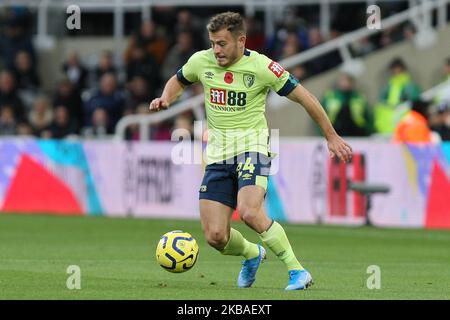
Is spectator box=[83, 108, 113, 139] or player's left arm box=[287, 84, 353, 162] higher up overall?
player's left arm box=[287, 84, 353, 162]

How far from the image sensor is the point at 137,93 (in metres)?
24.5

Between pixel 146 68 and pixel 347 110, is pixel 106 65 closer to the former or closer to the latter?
pixel 146 68

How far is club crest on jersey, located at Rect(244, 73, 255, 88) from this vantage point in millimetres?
11219

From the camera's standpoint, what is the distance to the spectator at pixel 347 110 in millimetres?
21656

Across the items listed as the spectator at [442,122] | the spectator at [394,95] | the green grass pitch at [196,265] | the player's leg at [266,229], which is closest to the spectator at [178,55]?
the spectator at [394,95]

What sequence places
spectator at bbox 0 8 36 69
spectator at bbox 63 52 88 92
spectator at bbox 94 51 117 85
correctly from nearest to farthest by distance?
spectator at bbox 94 51 117 85
spectator at bbox 63 52 88 92
spectator at bbox 0 8 36 69

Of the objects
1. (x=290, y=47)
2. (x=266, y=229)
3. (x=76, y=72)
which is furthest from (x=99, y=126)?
(x=266, y=229)

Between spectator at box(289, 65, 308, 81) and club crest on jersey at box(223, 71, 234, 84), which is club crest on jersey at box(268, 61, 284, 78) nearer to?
club crest on jersey at box(223, 71, 234, 84)

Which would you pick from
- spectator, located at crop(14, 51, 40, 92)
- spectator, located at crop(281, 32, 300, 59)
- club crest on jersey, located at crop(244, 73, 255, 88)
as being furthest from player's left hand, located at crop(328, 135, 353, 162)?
spectator, located at crop(14, 51, 40, 92)

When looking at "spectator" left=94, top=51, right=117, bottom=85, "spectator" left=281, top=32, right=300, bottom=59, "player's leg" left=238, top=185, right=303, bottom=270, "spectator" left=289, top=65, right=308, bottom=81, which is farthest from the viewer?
"spectator" left=94, top=51, right=117, bottom=85

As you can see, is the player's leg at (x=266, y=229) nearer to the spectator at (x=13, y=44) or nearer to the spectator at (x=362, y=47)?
the spectator at (x=362, y=47)

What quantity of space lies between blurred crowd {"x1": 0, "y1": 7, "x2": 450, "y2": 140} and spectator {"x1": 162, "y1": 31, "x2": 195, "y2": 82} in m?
0.02

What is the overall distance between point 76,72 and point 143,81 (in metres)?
2.03
